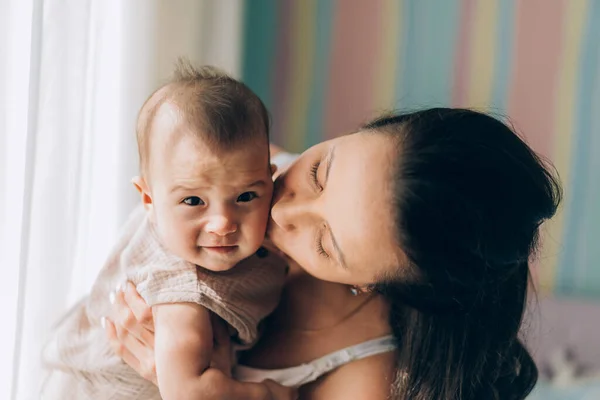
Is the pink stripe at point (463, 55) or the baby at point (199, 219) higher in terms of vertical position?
the pink stripe at point (463, 55)

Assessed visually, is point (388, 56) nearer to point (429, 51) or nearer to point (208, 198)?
point (429, 51)

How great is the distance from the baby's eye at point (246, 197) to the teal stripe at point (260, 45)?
1141mm

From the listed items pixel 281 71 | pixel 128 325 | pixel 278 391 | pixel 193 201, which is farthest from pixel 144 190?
pixel 281 71

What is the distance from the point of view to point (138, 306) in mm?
971

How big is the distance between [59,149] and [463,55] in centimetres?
125

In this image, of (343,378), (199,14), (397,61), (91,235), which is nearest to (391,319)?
(343,378)

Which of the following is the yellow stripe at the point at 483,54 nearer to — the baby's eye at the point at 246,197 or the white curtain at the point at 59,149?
the white curtain at the point at 59,149

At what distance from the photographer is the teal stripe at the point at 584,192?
1856 millimetres

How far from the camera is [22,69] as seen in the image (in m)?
0.92

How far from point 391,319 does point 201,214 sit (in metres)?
0.37

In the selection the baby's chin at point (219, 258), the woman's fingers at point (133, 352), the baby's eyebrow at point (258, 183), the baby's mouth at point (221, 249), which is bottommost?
the woman's fingers at point (133, 352)

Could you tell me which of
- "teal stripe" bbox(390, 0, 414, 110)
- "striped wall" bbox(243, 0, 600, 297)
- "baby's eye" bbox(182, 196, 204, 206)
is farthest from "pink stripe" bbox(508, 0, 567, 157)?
"baby's eye" bbox(182, 196, 204, 206)

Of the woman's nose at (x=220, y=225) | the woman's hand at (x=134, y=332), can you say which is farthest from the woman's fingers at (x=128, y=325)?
the woman's nose at (x=220, y=225)

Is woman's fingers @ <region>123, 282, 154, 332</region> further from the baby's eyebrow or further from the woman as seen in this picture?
the baby's eyebrow
